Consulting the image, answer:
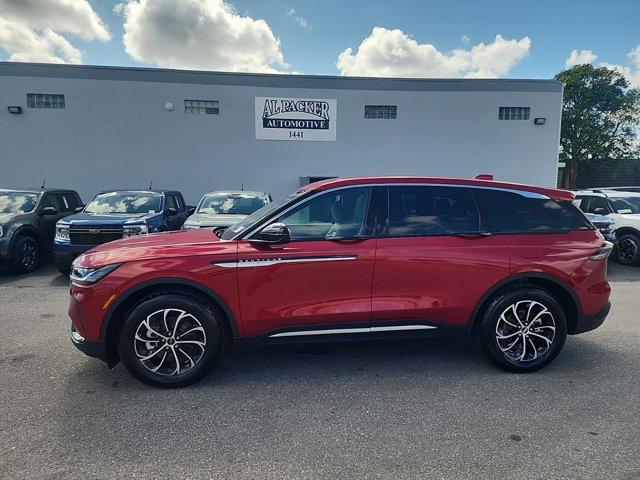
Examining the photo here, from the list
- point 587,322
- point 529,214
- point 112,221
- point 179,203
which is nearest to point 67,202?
point 179,203

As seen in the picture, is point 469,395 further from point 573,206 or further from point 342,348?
point 573,206

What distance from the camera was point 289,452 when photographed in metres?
2.45

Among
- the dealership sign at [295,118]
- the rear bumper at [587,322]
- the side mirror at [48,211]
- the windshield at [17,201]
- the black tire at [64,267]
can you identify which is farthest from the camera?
the dealership sign at [295,118]

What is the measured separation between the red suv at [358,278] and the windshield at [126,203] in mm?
4534

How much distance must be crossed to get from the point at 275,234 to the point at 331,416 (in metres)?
1.44

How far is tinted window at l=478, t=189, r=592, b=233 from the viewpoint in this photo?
11.6ft

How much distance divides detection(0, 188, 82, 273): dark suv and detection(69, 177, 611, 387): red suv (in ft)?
17.5

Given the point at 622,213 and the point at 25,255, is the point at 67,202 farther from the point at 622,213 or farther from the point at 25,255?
the point at 622,213

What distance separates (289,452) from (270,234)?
1560mm

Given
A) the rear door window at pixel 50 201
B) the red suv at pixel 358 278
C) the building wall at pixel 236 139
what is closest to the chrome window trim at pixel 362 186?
the red suv at pixel 358 278

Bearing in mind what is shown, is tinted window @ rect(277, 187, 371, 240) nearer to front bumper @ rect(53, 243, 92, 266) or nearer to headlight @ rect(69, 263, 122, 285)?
headlight @ rect(69, 263, 122, 285)

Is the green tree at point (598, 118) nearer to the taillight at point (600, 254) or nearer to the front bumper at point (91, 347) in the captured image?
the taillight at point (600, 254)

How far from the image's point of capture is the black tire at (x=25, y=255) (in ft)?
23.9

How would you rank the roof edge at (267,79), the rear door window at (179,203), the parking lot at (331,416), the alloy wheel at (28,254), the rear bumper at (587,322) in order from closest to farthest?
1. the parking lot at (331,416)
2. the rear bumper at (587,322)
3. the alloy wheel at (28,254)
4. the rear door window at (179,203)
5. the roof edge at (267,79)
